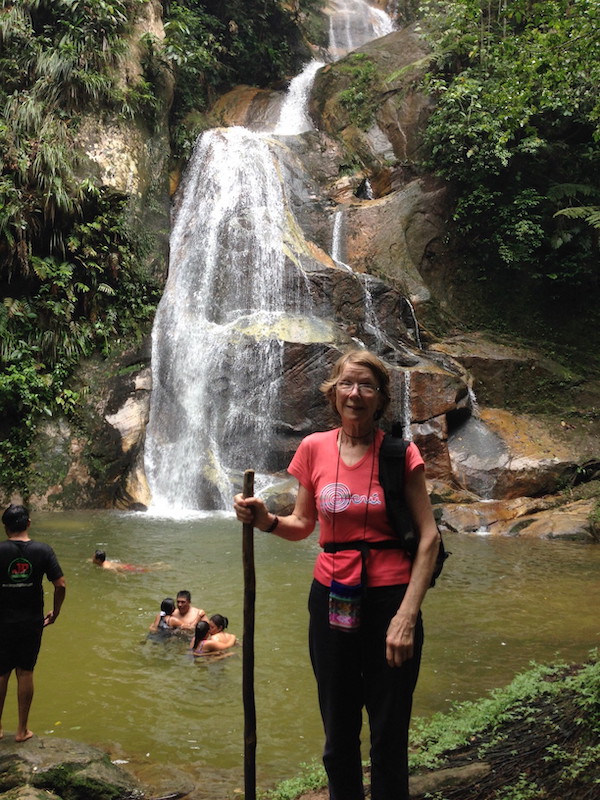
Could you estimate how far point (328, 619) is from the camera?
7.80 ft

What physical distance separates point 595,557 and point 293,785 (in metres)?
7.12

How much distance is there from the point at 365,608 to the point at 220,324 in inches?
506

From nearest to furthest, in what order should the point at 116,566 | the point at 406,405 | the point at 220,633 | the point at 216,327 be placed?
the point at 220,633, the point at 116,566, the point at 406,405, the point at 216,327

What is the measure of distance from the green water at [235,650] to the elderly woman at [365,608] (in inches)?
59.0

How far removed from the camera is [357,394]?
251 cm

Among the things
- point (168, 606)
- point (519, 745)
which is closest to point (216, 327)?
point (168, 606)

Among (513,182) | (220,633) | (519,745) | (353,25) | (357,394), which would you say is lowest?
(220,633)

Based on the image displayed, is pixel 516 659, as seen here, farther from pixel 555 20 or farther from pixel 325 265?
pixel 325 265

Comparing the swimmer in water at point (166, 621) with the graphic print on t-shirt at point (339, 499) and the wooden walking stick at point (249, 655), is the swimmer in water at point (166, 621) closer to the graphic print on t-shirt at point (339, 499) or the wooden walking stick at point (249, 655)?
the wooden walking stick at point (249, 655)

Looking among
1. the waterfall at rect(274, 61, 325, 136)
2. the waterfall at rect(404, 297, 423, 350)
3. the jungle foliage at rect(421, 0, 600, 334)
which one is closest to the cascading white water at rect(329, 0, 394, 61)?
the waterfall at rect(274, 61, 325, 136)

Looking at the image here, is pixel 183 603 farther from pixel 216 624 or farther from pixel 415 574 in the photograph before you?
pixel 415 574

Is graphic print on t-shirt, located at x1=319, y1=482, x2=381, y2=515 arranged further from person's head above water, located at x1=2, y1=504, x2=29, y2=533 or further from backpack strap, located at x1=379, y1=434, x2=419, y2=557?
person's head above water, located at x1=2, y1=504, x2=29, y2=533

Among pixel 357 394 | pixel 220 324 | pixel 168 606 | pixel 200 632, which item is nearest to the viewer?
pixel 357 394

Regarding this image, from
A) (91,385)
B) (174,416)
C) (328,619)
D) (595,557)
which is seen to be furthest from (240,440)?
(328,619)
